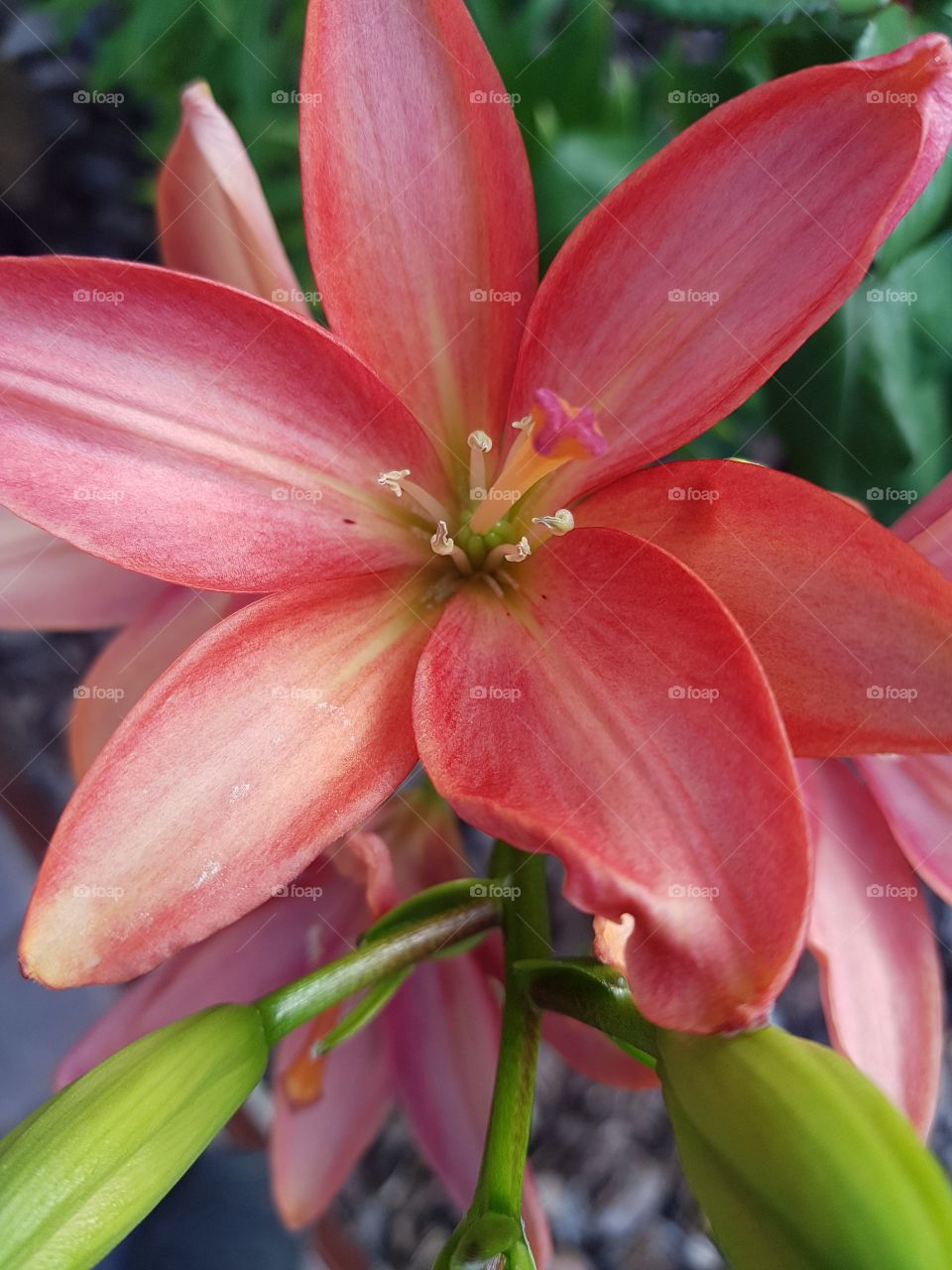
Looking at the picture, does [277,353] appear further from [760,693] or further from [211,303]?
[760,693]

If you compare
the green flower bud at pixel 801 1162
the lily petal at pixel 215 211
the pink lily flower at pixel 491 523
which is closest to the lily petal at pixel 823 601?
the pink lily flower at pixel 491 523

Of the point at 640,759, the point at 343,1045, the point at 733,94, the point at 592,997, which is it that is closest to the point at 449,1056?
the point at 343,1045

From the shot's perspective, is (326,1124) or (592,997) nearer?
(592,997)

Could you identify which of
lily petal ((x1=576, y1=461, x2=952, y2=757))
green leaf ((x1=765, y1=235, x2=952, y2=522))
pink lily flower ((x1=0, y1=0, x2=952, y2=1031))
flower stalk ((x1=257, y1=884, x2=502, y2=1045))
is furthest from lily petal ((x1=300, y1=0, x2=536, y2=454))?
green leaf ((x1=765, y1=235, x2=952, y2=522))

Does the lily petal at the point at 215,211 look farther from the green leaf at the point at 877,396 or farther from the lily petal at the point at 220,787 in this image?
the green leaf at the point at 877,396

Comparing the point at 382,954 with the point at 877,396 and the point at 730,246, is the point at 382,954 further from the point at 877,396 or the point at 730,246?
the point at 877,396

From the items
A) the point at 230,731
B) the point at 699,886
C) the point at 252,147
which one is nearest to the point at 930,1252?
the point at 699,886

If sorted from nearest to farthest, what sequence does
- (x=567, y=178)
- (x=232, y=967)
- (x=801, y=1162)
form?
(x=801, y=1162), (x=232, y=967), (x=567, y=178)
